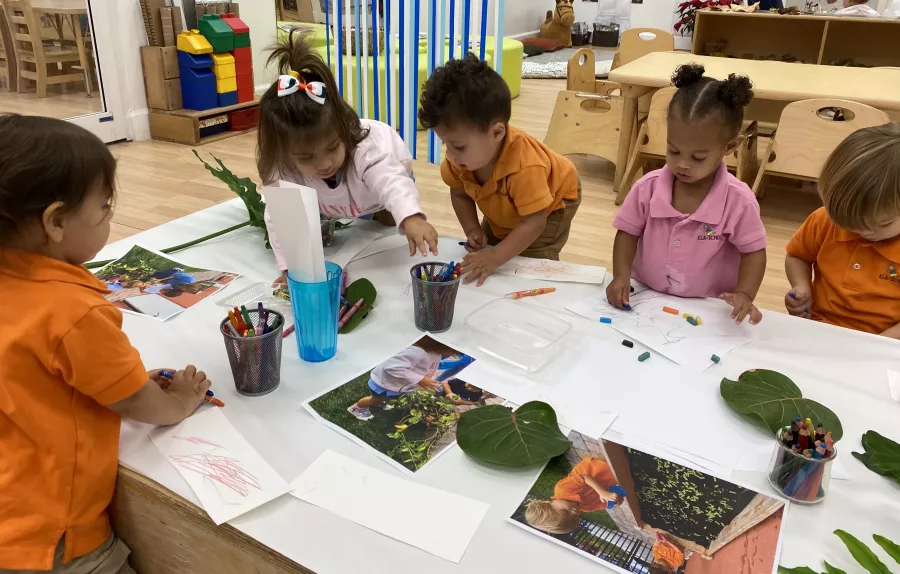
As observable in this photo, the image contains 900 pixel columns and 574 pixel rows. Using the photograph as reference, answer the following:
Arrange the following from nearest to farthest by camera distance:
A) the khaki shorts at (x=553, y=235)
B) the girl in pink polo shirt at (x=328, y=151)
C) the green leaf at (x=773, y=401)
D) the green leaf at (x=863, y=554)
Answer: the green leaf at (x=863, y=554)
the green leaf at (x=773, y=401)
the girl in pink polo shirt at (x=328, y=151)
the khaki shorts at (x=553, y=235)

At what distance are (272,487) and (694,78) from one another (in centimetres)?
106

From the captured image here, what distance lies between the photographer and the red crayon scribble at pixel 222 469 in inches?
30.3

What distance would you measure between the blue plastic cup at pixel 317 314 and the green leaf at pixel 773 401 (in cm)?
59

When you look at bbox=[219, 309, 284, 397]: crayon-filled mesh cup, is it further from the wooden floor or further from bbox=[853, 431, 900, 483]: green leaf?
the wooden floor

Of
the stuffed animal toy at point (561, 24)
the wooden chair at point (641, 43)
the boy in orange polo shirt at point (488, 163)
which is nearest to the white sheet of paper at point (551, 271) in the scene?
the boy in orange polo shirt at point (488, 163)

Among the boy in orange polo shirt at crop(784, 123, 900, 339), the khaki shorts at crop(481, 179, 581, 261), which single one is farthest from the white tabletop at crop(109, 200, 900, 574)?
the khaki shorts at crop(481, 179, 581, 261)

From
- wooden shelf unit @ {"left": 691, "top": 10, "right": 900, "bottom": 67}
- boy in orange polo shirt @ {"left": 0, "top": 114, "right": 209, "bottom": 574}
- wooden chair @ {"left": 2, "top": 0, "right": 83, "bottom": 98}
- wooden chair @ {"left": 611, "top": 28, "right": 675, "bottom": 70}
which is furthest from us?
wooden shelf unit @ {"left": 691, "top": 10, "right": 900, "bottom": 67}

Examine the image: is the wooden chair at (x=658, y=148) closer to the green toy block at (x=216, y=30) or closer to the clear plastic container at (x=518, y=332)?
the clear plastic container at (x=518, y=332)

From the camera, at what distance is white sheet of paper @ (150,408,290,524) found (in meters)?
0.75

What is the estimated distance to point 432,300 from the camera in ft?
3.57

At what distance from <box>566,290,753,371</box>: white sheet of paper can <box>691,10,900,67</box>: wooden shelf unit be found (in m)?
4.74

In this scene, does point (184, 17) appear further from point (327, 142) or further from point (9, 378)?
point (9, 378)

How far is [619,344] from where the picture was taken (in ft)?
3.58

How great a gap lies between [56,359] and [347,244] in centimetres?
80
